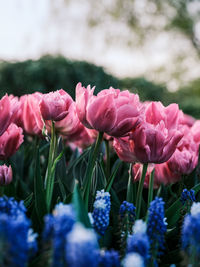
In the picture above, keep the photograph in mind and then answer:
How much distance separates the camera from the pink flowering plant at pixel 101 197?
417mm

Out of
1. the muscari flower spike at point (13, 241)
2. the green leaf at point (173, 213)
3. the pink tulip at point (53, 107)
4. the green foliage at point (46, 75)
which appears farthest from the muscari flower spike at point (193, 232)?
the green foliage at point (46, 75)

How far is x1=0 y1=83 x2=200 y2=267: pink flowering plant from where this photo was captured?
1.37ft

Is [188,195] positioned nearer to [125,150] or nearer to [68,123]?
[125,150]

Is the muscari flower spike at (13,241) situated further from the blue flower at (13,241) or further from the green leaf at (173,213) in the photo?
the green leaf at (173,213)

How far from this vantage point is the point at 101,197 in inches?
25.3

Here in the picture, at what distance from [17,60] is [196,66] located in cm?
842

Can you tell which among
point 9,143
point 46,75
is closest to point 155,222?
point 9,143

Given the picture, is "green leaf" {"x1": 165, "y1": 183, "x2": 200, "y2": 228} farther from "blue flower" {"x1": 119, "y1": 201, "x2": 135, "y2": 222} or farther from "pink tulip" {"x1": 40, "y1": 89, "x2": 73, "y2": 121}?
"pink tulip" {"x1": 40, "y1": 89, "x2": 73, "y2": 121}

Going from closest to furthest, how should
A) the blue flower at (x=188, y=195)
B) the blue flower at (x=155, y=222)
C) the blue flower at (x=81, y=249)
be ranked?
the blue flower at (x=81, y=249)
the blue flower at (x=155, y=222)
the blue flower at (x=188, y=195)

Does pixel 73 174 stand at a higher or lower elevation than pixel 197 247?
higher

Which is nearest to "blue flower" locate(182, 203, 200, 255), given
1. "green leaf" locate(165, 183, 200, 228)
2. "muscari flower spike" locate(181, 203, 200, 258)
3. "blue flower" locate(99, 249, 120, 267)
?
"muscari flower spike" locate(181, 203, 200, 258)

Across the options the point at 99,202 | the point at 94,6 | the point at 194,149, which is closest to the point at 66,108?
the point at 99,202

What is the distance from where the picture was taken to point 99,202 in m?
0.62

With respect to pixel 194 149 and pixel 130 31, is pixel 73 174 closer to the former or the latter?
pixel 194 149
